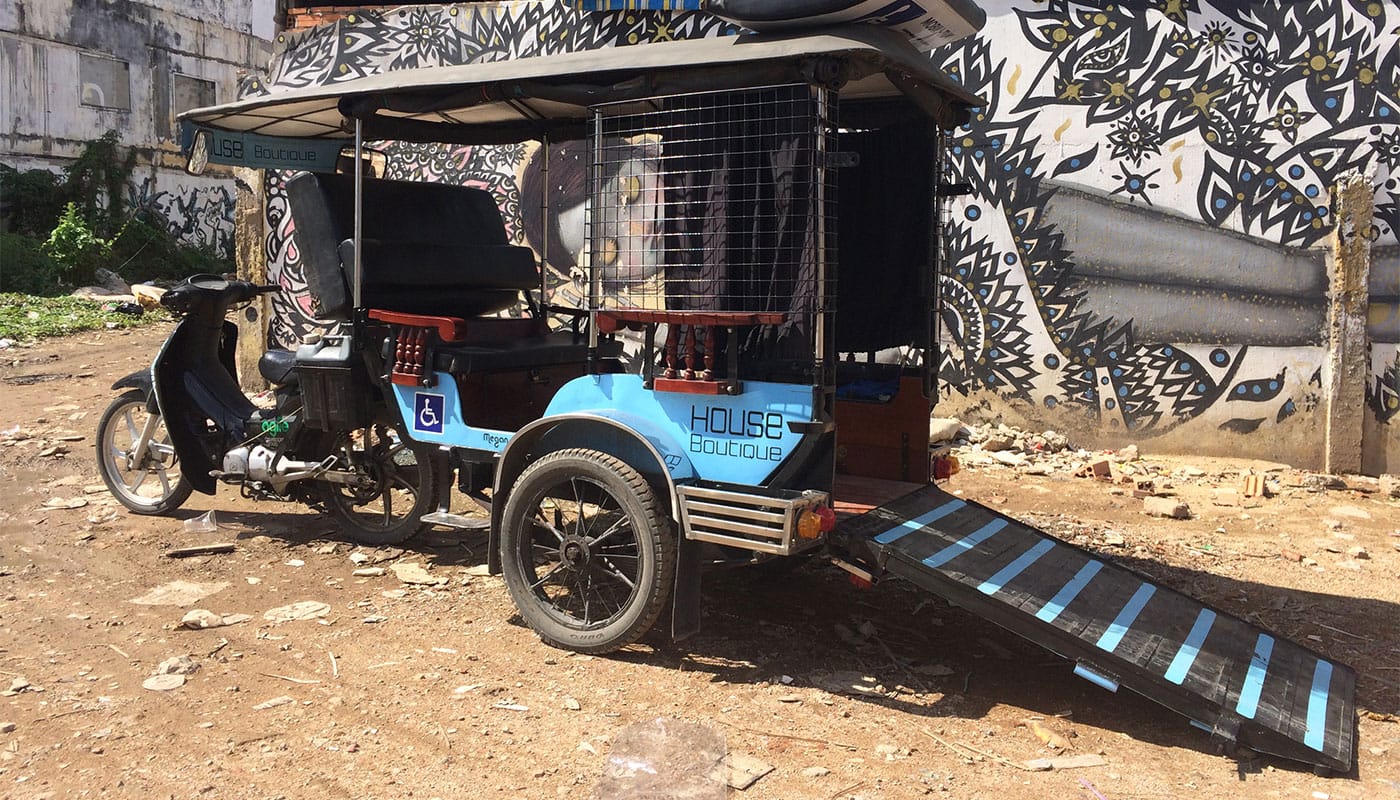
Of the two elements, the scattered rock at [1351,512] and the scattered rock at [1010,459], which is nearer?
the scattered rock at [1351,512]

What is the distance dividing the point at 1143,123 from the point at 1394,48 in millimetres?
1662

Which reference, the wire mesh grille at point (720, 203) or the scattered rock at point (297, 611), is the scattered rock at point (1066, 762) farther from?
the scattered rock at point (297, 611)

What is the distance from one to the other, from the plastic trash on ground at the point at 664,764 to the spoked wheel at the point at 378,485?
7.48 feet

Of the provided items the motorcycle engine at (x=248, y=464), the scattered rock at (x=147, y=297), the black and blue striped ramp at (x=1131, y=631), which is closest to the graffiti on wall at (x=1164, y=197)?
the black and blue striped ramp at (x=1131, y=631)

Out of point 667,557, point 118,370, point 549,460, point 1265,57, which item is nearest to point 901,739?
point 667,557

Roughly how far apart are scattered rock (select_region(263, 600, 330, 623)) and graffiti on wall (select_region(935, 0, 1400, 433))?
18.3ft

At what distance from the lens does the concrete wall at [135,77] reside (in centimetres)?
2123

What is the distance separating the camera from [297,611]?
489 cm

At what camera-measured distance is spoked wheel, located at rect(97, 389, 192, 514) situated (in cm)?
635

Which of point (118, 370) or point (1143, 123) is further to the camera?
point (118, 370)

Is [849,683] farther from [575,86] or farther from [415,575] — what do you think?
[575,86]

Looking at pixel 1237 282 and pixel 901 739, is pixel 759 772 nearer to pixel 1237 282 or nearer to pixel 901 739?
pixel 901 739

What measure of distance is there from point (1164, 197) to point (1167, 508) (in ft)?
8.26

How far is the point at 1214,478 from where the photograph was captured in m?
7.74
